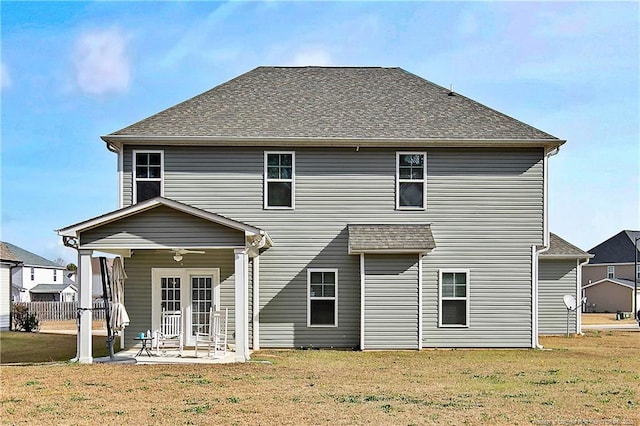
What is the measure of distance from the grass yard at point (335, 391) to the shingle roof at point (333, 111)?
6.05 m

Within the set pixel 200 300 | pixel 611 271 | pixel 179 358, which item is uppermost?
pixel 200 300

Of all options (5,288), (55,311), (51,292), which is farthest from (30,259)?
(5,288)

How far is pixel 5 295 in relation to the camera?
2922 centimetres

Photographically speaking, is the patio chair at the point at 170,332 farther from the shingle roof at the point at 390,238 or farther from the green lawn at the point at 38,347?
the shingle roof at the point at 390,238

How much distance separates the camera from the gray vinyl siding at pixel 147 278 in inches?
720

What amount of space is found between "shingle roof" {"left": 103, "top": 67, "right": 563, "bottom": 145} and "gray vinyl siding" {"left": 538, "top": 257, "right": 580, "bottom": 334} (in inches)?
276

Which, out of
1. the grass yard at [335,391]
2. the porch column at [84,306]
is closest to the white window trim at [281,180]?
the grass yard at [335,391]

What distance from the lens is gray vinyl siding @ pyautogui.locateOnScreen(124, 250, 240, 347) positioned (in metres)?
18.3

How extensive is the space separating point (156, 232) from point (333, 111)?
23.4 feet

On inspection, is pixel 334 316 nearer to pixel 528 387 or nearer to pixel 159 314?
pixel 159 314

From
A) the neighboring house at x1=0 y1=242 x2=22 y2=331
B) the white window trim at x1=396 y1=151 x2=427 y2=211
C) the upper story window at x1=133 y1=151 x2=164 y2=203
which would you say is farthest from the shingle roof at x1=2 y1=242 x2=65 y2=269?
the white window trim at x1=396 y1=151 x2=427 y2=211

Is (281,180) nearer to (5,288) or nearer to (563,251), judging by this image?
(563,251)

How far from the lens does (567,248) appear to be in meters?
24.3

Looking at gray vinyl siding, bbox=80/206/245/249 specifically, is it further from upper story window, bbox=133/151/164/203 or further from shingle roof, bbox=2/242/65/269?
shingle roof, bbox=2/242/65/269
